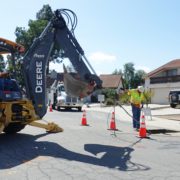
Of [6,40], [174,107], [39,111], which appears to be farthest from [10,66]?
[174,107]

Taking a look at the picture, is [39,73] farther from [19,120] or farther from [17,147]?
[17,147]

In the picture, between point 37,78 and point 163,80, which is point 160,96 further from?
point 37,78

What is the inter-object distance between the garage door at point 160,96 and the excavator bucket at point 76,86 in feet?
151

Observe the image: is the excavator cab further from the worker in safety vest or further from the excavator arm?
the worker in safety vest

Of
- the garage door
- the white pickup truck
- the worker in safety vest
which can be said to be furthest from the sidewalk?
the garage door

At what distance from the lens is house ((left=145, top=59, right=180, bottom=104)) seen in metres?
56.9

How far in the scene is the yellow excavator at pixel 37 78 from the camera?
11.6 m

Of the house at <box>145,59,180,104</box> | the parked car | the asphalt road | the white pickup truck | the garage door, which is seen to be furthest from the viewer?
the garage door

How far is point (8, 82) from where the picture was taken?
12062 millimetres

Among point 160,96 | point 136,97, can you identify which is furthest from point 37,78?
point 160,96

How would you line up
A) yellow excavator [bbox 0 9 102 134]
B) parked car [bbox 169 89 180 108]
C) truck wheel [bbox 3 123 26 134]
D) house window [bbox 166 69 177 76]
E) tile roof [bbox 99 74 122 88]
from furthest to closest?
tile roof [bbox 99 74 122 88] < house window [bbox 166 69 177 76] < parked car [bbox 169 89 180 108] < truck wheel [bbox 3 123 26 134] < yellow excavator [bbox 0 9 102 134]

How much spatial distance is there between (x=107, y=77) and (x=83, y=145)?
7895 cm

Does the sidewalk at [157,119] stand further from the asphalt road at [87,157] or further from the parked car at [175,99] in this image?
the parked car at [175,99]

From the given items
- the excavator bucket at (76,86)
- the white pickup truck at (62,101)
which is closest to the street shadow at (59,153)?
the excavator bucket at (76,86)
